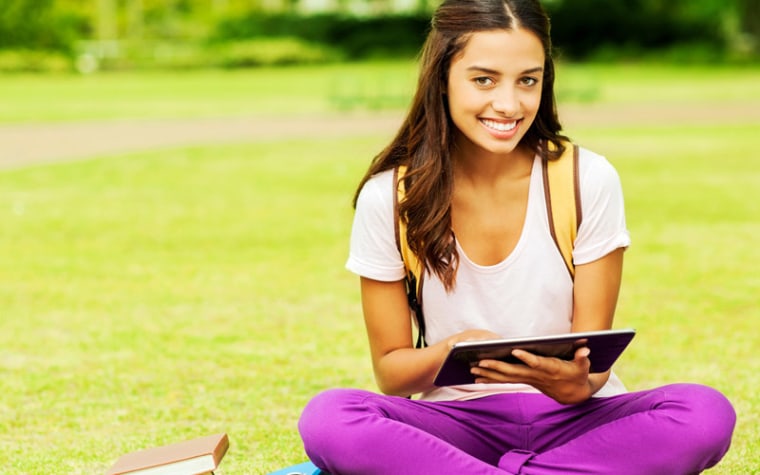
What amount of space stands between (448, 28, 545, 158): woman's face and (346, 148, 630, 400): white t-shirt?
0.66 ft

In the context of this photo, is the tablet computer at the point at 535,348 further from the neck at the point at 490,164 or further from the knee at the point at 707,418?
the neck at the point at 490,164

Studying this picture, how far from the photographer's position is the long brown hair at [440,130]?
138 inches

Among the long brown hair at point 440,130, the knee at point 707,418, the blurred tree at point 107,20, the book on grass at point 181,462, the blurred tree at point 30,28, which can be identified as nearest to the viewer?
the knee at point 707,418

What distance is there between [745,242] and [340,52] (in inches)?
1576

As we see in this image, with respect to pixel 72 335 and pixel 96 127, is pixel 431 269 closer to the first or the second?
pixel 72 335

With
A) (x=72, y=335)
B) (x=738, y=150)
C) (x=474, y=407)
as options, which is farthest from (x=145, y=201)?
(x=474, y=407)

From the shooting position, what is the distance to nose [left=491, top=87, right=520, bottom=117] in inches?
137

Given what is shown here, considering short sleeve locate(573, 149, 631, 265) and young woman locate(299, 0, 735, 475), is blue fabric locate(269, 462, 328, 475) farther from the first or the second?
short sleeve locate(573, 149, 631, 265)

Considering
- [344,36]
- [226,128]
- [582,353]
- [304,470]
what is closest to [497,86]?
[582,353]

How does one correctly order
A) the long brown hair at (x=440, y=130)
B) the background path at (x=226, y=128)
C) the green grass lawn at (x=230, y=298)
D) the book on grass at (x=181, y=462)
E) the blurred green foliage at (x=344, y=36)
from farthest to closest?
the blurred green foliage at (x=344, y=36) < the background path at (x=226, y=128) < the green grass lawn at (x=230, y=298) < the long brown hair at (x=440, y=130) < the book on grass at (x=181, y=462)

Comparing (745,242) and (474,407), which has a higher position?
(474,407)

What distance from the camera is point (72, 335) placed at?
6570mm

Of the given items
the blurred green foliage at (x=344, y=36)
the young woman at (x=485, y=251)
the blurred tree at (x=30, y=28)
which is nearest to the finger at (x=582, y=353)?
the young woman at (x=485, y=251)

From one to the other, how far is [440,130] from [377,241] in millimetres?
351
